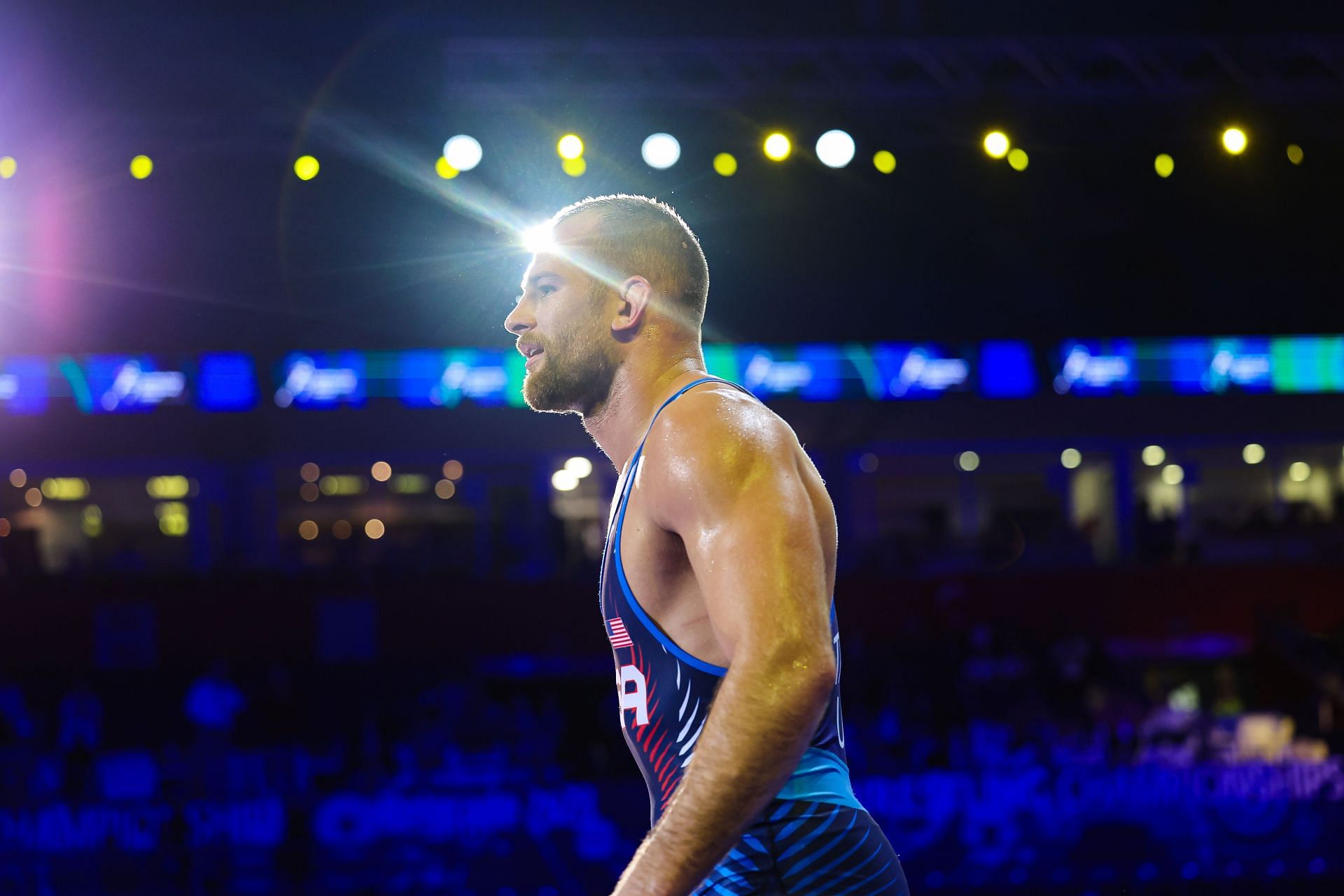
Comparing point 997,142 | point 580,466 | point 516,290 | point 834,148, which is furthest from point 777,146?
point 580,466

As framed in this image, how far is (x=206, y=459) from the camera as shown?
13.8 metres

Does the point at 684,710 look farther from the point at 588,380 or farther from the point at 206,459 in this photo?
the point at 206,459

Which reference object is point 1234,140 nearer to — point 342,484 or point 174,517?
point 342,484

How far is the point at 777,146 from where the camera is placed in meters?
7.64

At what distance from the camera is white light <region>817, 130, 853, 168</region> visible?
303 inches

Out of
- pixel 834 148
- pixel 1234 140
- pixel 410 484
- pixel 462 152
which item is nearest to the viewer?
pixel 462 152

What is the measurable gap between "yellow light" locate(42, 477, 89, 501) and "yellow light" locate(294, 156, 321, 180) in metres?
8.27

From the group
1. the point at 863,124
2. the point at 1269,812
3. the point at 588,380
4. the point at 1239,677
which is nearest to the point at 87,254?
the point at 863,124

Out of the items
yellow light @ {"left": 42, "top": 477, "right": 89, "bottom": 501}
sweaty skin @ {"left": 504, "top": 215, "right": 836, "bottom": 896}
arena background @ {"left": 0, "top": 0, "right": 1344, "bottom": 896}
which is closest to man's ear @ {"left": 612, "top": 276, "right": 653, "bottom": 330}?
sweaty skin @ {"left": 504, "top": 215, "right": 836, "bottom": 896}

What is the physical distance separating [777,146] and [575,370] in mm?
6136

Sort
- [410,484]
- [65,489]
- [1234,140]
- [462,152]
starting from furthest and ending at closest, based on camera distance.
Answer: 1. [410,484]
2. [65,489]
3. [1234,140]
4. [462,152]

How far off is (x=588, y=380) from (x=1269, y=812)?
6980 millimetres

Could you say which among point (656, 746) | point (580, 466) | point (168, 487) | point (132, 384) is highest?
point (132, 384)

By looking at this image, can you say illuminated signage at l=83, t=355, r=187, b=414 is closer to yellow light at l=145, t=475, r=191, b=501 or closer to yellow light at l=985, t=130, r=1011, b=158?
yellow light at l=145, t=475, r=191, b=501
